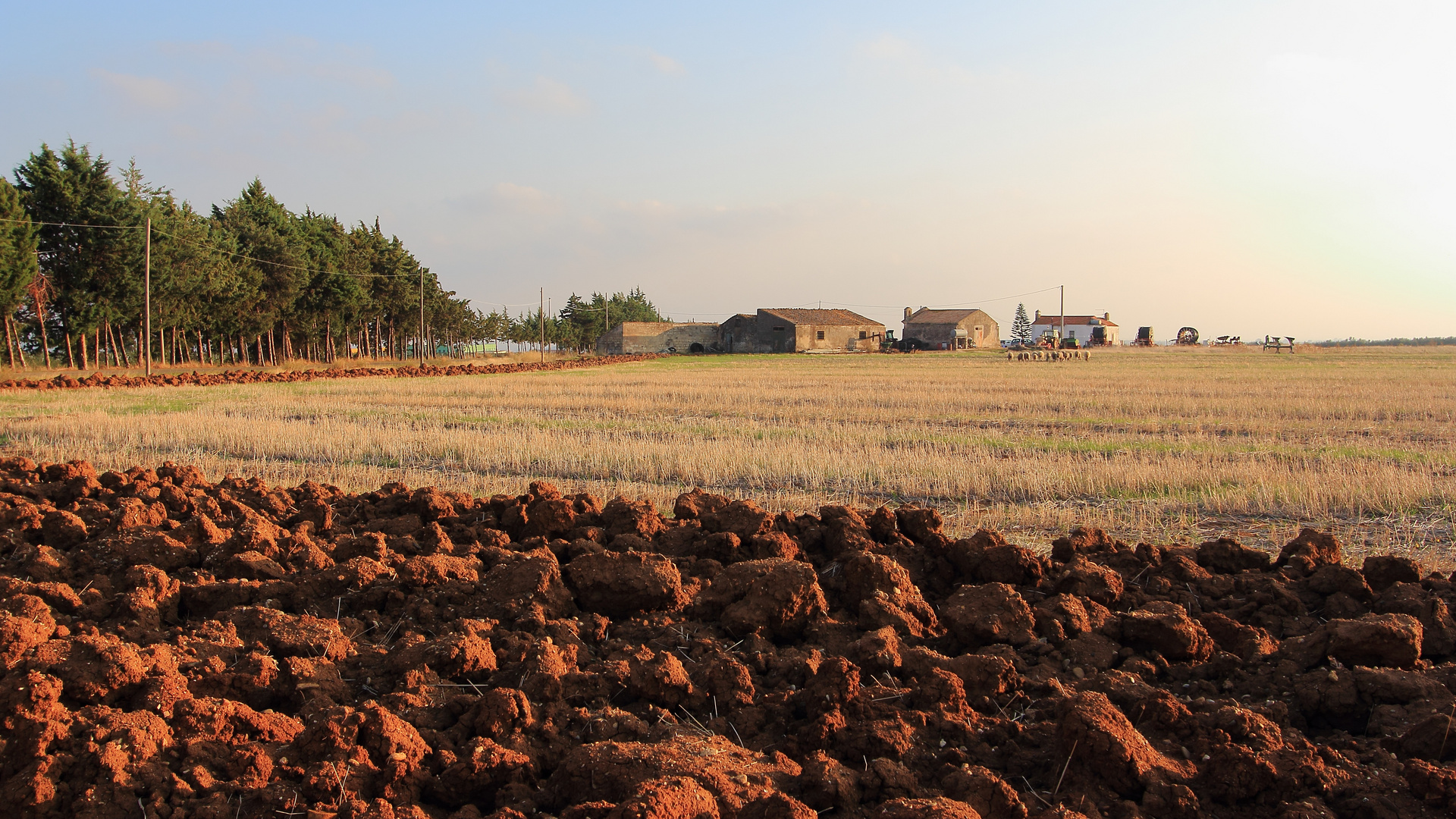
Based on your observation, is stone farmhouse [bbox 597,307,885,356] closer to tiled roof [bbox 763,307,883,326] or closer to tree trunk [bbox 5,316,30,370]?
tiled roof [bbox 763,307,883,326]

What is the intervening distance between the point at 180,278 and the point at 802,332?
57470 mm

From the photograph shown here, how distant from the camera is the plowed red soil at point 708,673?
10.6 ft

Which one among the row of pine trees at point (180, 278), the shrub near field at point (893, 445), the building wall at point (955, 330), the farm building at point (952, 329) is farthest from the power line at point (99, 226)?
the building wall at point (955, 330)

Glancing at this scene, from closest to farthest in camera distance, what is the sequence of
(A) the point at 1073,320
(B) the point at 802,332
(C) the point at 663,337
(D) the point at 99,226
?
1. (D) the point at 99,226
2. (B) the point at 802,332
3. (C) the point at 663,337
4. (A) the point at 1073,320

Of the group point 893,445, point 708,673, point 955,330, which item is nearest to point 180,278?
point 893,445

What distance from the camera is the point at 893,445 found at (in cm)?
1481

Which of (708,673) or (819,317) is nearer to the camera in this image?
(708,673)

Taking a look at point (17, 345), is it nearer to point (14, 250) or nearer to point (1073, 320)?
point (14, 250)

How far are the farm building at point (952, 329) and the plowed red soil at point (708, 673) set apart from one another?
3617 inches

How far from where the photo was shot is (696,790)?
9.82 feet

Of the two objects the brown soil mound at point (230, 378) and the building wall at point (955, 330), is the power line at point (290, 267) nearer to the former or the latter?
the brown soil mound at point (230, 378)

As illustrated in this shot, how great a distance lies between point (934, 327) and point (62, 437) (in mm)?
94472

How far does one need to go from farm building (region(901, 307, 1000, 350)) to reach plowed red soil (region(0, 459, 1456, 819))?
9187 centimetres

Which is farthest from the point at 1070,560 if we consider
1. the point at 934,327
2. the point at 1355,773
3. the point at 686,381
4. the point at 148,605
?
the point at 934,327
